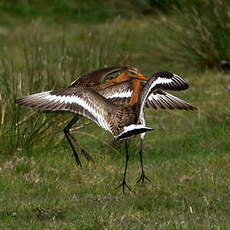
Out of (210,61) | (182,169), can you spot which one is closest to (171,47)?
(210,61)

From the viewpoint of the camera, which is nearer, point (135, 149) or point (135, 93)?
point (135, 93)

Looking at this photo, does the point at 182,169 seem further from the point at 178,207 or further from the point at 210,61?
the point at 210,61

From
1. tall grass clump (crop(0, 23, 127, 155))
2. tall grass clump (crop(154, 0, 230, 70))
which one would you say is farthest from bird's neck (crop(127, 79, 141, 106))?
tall grass clump (crop(154, 0, 230, 70))

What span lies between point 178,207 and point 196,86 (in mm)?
6040

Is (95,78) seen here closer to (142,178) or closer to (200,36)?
(142,178)

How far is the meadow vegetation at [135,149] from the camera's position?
674cm

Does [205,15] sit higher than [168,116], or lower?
higher

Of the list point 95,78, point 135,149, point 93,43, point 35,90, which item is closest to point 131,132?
point 95,78

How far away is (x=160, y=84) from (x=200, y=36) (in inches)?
260

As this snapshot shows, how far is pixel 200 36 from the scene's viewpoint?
44.2 feet

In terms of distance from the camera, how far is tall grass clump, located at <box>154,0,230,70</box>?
1312 centimetres

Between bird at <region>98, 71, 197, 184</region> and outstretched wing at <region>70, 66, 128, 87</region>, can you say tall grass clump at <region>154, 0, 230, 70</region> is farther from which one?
outstretched wing at <region>70, 66, 128, 87</region>

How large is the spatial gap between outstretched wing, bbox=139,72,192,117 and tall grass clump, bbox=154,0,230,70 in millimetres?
5676

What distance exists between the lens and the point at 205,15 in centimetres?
1338
